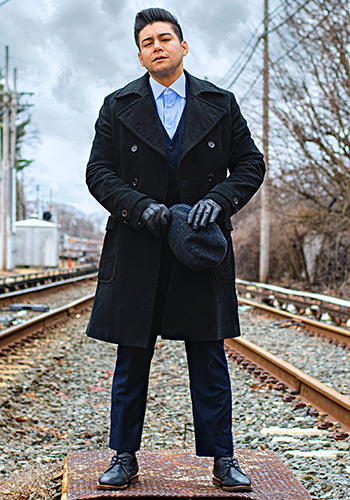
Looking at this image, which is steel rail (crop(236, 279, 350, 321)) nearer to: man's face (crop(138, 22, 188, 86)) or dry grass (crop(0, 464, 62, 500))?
dry grass (crop(0, 464, 62, 500))

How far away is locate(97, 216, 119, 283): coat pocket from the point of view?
2.49m

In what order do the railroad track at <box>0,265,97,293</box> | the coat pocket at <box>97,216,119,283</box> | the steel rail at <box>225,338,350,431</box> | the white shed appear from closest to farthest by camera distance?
the coat pocket at <box>97,216,119,283</box>, the steel rail at <box>225,338,350,431</box>, the railroad track at <box>0,265,97,293</box>, the white shed

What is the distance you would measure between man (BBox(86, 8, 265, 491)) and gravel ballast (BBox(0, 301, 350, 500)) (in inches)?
24.7

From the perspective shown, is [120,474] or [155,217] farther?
[120,474]

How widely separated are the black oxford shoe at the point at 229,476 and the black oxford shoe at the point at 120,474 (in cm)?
36

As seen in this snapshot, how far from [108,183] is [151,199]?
0.71 feet

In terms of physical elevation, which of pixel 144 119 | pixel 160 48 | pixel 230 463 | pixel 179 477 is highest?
pixel 160 48

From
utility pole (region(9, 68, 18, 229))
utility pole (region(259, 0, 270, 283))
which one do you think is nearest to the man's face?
utility pole (region(259, 0, 270, 283))

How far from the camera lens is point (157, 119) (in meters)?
2.49

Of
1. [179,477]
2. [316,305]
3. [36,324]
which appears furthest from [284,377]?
[316,305]

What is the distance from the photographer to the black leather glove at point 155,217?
88.9 inches

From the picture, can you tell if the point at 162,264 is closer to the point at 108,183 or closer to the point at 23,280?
the point at 108,183

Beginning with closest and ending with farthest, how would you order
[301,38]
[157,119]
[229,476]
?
[229,476], [157,119], [301,38]

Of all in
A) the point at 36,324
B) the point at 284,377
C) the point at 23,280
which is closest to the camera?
the point at 284,377
